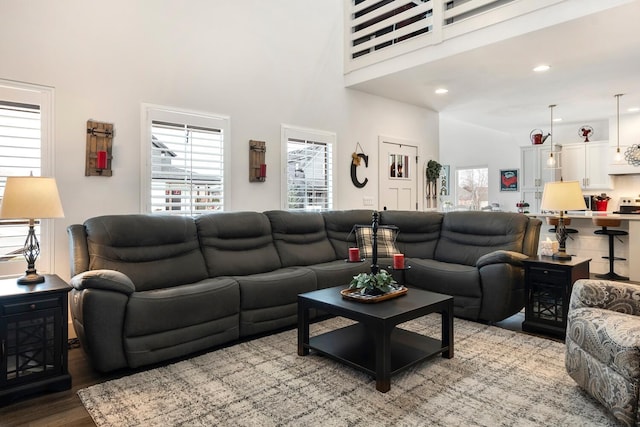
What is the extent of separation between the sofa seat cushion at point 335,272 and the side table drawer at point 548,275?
1.58 m

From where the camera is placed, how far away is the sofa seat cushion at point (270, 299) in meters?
3.28

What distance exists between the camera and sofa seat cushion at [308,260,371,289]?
384cm

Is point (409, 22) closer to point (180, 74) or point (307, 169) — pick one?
point (307, 169)

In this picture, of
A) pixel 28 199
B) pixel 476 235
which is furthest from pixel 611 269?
pixel 28 199

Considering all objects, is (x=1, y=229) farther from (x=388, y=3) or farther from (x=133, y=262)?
(x=388, y=3)

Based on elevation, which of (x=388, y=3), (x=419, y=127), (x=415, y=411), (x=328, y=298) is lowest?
(x=415, y=411)

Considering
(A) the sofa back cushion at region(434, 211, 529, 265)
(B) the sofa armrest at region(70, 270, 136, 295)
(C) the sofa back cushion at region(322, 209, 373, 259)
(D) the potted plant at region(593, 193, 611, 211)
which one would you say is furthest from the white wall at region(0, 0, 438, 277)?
(D) the potted plant at region(593, 193, 611, 211)

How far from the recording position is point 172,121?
4.02 m

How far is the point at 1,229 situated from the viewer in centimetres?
313

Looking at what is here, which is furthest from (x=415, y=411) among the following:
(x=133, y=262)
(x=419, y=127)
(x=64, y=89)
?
(x=419, y=127)

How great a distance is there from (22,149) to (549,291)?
4635mm

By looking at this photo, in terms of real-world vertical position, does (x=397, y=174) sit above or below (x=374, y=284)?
above

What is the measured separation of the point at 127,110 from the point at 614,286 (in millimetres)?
4125

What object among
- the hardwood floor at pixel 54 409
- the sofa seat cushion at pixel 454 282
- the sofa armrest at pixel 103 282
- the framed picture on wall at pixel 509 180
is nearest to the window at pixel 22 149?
the sofa armrest at pixel 103 282
